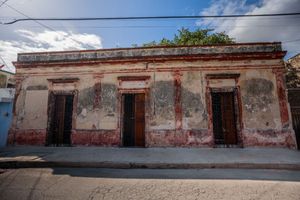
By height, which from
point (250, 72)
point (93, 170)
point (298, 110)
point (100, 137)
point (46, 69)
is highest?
point (46, 69)

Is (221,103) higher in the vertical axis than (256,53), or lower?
lower

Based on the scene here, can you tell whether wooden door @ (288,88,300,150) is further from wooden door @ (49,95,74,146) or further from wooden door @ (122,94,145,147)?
wooden door @ (49,95,74,146)

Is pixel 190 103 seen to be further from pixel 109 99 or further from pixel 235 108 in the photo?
pixel 109 99

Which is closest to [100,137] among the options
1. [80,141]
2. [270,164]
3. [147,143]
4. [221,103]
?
[80,141]

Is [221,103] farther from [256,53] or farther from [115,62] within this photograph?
[115,62]

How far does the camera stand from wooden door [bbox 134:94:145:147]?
8062 millimetres

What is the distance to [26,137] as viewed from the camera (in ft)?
27.6

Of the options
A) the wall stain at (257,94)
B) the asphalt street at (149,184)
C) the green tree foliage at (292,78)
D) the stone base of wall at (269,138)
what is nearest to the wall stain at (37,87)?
the asphalt street at (149,184)

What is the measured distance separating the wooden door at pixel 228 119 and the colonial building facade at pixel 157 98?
0.04 metres

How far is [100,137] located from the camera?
8023mm

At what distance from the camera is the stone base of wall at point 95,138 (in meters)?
7.96

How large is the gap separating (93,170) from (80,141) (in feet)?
12.0

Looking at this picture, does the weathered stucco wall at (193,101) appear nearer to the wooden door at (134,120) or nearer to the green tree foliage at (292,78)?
the wooden door at (134,120)

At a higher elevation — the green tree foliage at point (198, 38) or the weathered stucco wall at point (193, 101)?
the green tree foliage at point (198, 38)
